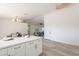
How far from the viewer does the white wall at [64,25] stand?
5.35 meters

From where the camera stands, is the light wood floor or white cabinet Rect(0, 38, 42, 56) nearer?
white cabinet Rect(0, 38, 42, 56)

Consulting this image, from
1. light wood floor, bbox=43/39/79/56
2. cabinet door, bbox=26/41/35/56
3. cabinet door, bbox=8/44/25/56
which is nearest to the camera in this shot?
cabinet door, bbox=8/44/25/56

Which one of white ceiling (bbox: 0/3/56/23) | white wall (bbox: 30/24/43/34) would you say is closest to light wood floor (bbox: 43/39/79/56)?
white ceiling (bbox: 0/3/56/23)

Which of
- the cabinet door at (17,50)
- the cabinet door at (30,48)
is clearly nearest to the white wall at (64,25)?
the cabinet door at (30,48)

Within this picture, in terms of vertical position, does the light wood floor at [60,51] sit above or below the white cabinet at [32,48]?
below

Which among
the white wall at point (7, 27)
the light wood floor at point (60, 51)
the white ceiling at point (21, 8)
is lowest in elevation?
the light wood floor at point (60, 51)

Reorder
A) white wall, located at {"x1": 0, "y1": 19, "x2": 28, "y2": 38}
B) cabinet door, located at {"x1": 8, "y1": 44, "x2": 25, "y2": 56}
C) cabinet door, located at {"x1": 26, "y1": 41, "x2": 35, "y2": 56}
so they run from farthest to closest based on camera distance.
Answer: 1. white wall, located at {"x1": 0, "y1": 19, "x2": 28, "y2": 38}
2. cabinet door, located at {"x1": 26, "y1": 41, "x2": 35, "y2": 56}
3. cabinet door, located at {"x1": 8, "y1": 44, "x2": 25, "y2": 56}

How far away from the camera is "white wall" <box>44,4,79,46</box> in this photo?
5.35 m

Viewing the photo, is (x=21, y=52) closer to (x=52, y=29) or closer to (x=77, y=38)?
(x=77, y=38)

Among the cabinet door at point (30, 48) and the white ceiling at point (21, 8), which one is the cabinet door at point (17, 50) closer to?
the cabinet door at point (30, 48)

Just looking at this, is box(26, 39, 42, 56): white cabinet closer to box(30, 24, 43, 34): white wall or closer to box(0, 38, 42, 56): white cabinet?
box(0, 38, 42, 56): white cabinet

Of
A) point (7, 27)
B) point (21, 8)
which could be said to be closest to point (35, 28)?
point (7, 27)

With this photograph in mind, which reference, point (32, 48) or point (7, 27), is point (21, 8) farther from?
point (32, 48)

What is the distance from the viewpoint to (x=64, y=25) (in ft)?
19.7
